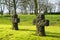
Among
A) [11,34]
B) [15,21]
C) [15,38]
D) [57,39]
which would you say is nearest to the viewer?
[57,39]

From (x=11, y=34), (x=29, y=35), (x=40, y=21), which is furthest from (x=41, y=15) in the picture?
(x=11, y=34)

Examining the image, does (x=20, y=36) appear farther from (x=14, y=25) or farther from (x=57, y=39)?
(x=14, y=25)

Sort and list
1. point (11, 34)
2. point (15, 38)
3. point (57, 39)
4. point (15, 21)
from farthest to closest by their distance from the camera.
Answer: point (15, 21) < point (11, 34) < point (15, 38) < point (57, 39)

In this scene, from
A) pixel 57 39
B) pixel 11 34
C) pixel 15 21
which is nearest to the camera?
pixel 57 39

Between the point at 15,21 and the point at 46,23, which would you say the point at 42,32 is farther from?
the point at 15,21

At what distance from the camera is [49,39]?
59.2ft

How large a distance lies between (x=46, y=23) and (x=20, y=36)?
2.62 m

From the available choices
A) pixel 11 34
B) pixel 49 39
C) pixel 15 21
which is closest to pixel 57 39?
pixel 49 39

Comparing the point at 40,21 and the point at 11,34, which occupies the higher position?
the point at 40,21

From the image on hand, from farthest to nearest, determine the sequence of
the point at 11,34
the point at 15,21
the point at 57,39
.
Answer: the point at 15,21, the point at 11,34, the point at 57,39

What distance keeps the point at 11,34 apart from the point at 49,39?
4140mm

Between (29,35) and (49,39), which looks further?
(29,35)

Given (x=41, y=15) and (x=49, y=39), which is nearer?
(x=49, y=39)

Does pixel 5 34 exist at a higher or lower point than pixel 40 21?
lower
